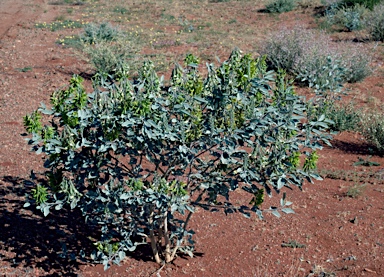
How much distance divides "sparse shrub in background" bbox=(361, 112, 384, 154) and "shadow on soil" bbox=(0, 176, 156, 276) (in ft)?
13.6

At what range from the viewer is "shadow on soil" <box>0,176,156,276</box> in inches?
204

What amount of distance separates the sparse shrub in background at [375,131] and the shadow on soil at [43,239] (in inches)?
163

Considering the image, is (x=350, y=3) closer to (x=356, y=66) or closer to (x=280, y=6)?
(x=280, y=6)

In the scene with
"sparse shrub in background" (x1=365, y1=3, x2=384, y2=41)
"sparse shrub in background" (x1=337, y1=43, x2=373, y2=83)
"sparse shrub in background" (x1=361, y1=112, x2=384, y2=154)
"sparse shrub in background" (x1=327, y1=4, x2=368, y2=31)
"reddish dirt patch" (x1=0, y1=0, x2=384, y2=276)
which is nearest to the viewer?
"reddish dirt patch" (x1=0, y1=0, x2=384, y2=276)

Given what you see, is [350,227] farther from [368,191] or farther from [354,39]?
[354,39]

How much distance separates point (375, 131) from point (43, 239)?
5.01 metres

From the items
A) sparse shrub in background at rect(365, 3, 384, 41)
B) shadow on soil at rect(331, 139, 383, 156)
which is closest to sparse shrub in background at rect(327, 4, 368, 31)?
sparse shrub in background at rect(365, 3, 384, 41)

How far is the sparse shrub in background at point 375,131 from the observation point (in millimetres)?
8016

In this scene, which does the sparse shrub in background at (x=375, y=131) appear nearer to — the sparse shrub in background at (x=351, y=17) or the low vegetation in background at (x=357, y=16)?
the low vegetation in background at (x=357, y=16)

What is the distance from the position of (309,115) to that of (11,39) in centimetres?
1321

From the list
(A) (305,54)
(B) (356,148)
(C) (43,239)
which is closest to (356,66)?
(A) (305,54)

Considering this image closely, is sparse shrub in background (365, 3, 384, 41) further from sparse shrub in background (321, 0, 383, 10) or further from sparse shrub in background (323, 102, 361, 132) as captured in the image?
sparse shrub in background (323, 102, 361, 132)

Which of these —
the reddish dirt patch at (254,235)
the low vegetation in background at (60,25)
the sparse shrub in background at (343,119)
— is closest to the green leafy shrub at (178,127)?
the reddish dirt patch at (254,235)

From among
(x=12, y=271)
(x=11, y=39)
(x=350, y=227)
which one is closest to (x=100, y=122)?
(x=12, y=271)
